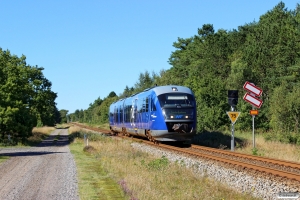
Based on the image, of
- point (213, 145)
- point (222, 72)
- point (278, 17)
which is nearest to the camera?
point (213, 145)

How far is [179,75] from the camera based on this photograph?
89750 millimetres

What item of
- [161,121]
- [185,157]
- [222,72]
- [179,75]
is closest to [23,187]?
[185,157]

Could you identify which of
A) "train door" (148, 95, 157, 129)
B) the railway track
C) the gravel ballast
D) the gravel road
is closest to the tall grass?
the railway track

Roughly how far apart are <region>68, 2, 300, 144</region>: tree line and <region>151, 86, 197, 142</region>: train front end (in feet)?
49.0

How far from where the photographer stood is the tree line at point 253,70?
43.3 metres

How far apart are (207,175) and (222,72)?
192 feet

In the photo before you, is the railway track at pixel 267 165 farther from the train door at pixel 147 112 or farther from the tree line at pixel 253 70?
the tree line at pixel 253 70

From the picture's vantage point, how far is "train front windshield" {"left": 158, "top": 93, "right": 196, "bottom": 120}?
2614cm

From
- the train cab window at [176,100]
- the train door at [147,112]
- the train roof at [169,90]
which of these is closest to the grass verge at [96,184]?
the train cab window at [176,100]

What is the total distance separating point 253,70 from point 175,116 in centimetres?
3773

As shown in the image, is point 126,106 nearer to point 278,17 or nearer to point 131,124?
point 131,124

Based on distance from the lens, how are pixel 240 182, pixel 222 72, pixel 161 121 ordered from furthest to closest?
1. pixel 222 72
2. pixel 161 121
3. pixel 240 182

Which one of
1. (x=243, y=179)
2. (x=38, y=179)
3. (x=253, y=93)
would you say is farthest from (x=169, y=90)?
(x=243, y=179)

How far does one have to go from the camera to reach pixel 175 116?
2612 centimetres
